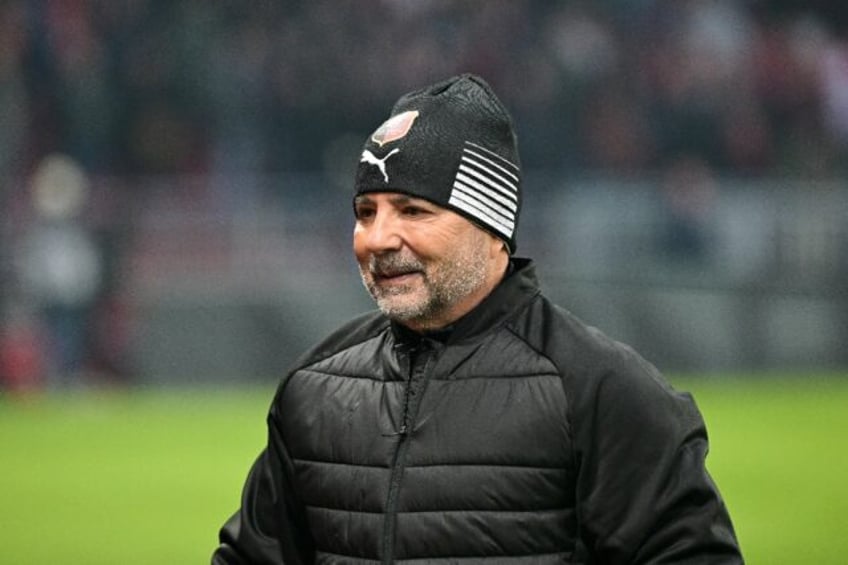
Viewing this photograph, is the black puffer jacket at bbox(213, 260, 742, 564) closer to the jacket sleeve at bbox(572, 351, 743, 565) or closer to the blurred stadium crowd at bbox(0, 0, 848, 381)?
the jacket sleeve at bbox(572, 351, 743, 565)

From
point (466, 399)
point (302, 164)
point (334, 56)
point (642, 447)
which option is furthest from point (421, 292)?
point (334, 56)

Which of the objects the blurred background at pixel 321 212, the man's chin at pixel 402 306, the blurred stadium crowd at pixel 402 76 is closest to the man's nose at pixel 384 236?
the man's chin at pixel 402 306

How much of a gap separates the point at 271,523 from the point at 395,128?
87 centimetres

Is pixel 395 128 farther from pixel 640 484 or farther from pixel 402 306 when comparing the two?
pixel 640 484

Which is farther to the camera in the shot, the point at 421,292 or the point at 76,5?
the point at 76,5

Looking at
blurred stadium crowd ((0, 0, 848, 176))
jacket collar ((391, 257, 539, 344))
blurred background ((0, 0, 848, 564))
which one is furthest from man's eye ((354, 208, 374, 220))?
blurred stadium crowd ((0, 0, 848, 176))

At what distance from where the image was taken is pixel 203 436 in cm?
1408

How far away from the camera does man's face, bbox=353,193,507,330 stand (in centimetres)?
372

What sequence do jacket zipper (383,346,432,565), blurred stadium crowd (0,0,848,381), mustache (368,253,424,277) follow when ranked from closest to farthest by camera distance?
jacket zipper (383,346,432,565), mustache (368,253,424,277), blurred stadium crowd (0,0,848,381)

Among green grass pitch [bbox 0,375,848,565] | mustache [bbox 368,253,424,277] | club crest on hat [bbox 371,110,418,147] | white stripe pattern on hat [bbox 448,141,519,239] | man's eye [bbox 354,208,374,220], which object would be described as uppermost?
club crest on hat [bbox 371,110,418,147]

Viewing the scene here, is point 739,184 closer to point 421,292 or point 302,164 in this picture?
point 302,164

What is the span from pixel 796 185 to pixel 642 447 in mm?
14433

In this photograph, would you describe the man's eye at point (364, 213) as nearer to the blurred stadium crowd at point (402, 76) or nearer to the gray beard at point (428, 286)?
the gray beard at point (428, 286)

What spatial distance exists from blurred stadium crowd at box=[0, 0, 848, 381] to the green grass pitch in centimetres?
191
